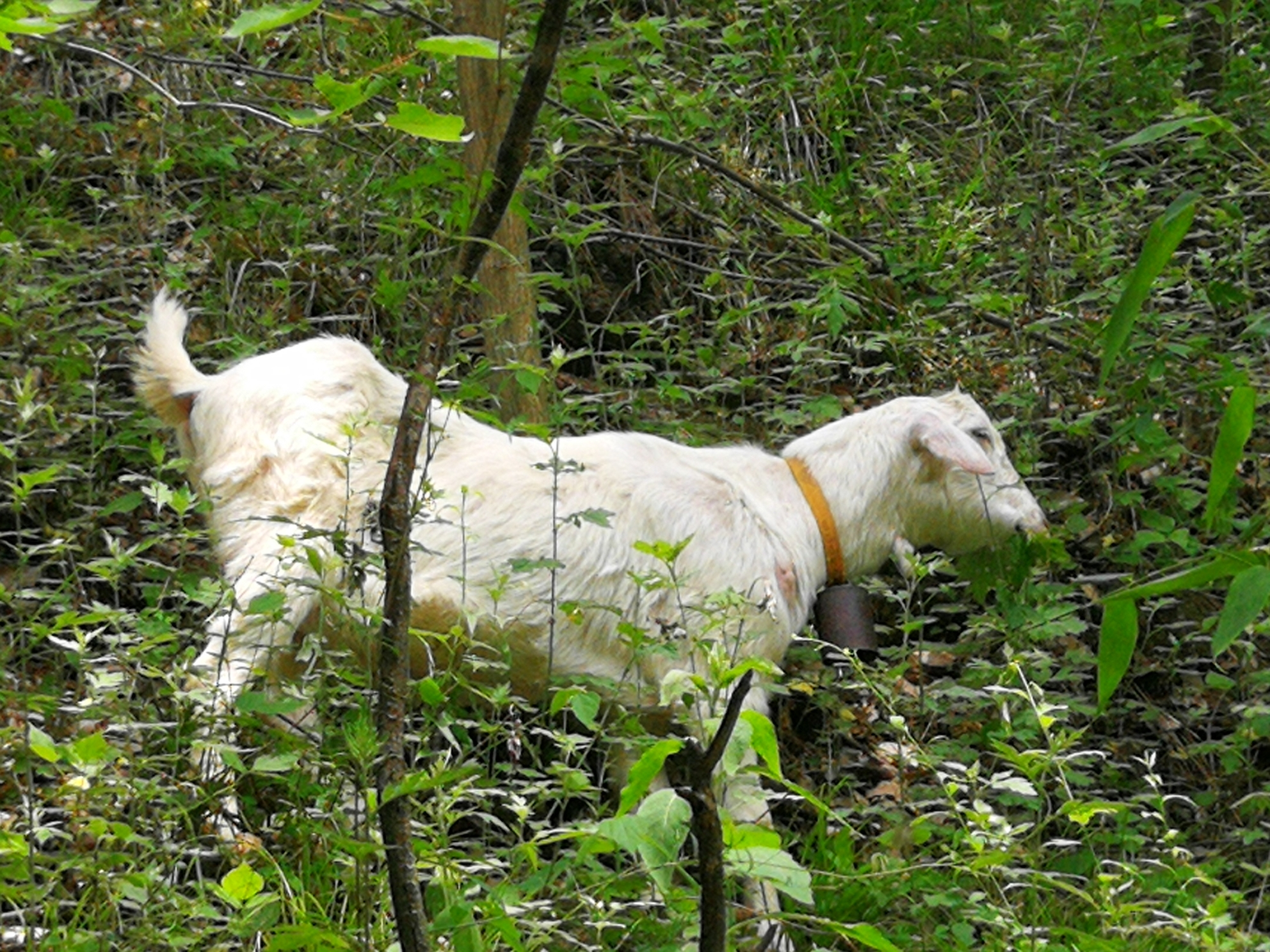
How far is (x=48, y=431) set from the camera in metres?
5.12

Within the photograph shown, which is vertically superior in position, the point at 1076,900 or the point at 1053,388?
the point at 1053,388

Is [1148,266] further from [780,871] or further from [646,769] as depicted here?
[780,871]

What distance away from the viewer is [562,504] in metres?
4.38

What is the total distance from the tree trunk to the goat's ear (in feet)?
3.90

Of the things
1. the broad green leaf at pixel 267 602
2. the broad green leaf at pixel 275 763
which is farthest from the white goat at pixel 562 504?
the broad green leaf at pixel 275 763

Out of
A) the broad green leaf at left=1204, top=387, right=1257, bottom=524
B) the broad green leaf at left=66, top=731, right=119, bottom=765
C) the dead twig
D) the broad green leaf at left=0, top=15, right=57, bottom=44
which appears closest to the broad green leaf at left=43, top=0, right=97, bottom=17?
the broad green leaf at left=0, top=15, right=57, bottom=44

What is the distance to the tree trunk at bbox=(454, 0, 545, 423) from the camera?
187 inches

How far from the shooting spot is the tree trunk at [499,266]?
475cm

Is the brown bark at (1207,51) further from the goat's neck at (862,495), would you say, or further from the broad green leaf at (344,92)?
the broad green leaf at (344,92)

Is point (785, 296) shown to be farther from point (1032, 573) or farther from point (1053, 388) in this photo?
point (1032, 573)

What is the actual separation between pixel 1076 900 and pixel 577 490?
1.72m

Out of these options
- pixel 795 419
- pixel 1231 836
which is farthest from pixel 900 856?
pixel 795 419

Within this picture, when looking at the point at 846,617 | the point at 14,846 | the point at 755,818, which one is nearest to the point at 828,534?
the point at 846,617

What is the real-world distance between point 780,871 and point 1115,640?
98cm
